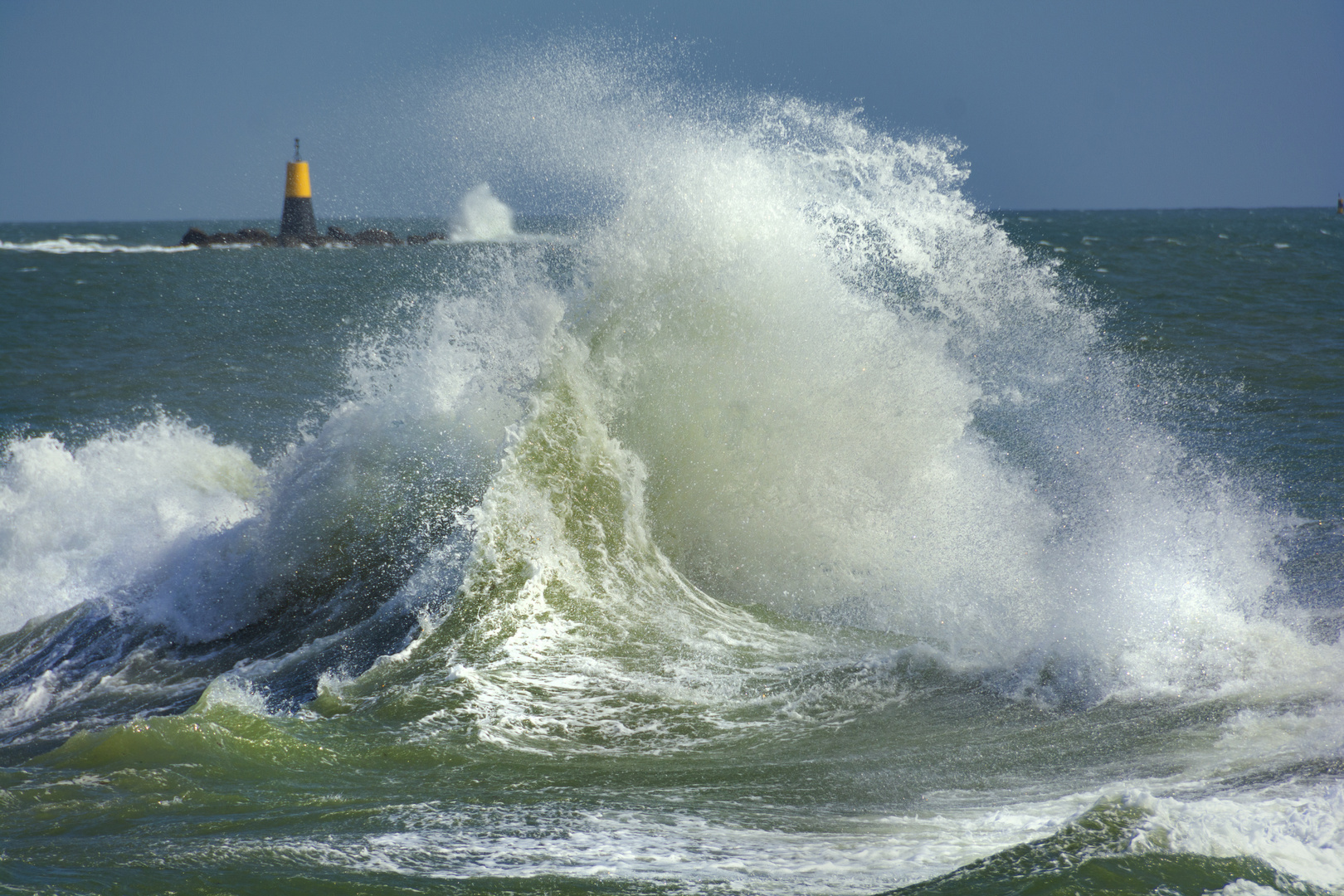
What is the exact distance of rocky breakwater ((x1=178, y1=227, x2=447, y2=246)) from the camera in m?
45.6

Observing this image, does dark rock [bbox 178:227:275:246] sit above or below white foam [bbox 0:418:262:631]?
above

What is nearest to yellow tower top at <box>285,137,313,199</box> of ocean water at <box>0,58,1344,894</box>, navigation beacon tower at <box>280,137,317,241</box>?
navigation beacon tower at <box>280,137,317,241</box>

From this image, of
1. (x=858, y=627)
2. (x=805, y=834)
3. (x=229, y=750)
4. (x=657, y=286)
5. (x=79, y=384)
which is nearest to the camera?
(x=805, y=834)

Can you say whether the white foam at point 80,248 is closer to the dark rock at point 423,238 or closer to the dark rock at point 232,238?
the dark rock at point 232,238

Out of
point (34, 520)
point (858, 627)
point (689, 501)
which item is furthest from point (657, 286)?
point (34, 520)

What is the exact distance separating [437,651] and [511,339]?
2.69 meters

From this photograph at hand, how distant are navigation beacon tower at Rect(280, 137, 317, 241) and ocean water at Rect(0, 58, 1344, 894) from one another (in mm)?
36077

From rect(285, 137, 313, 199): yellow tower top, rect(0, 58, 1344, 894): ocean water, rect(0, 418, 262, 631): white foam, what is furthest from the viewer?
rect(285, 137, 313, 199): yellow tower top

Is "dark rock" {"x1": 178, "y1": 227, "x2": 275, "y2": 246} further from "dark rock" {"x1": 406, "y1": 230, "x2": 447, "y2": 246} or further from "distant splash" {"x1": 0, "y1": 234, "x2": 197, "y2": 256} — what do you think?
"dark rock" {"x1": 406, "y1": 230, "x2": 447, "y2": 246}

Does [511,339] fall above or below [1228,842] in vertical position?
above

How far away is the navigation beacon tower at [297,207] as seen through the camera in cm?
4388

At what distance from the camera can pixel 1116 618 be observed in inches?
208

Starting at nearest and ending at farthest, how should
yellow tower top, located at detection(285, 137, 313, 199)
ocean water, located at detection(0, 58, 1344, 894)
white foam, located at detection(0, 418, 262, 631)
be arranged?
ocean water, located at detection(0, 58, 1344, 894)
white foam, located at detection(0, 418, 262, 631)
yellow tower top, located at detection(285, 137, 313, 199)

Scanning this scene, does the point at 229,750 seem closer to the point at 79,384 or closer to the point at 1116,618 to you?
the point at 1116,618
